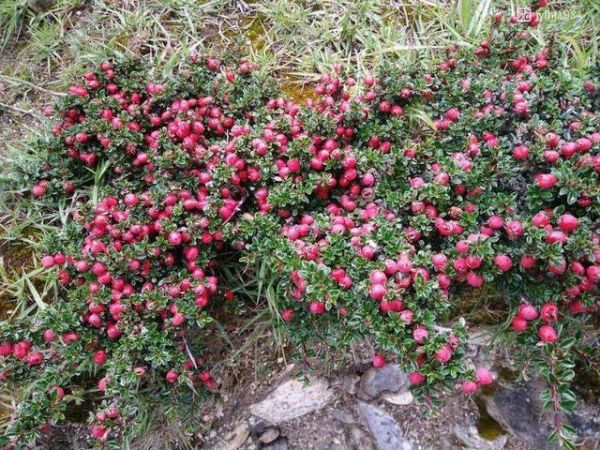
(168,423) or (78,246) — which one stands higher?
(78,246)

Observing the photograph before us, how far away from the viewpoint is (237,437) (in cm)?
287

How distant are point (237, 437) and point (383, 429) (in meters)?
0.81

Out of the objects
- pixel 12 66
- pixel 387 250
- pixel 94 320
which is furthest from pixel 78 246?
pixel 12 66

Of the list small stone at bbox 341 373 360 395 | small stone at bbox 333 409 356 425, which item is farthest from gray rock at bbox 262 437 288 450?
small stone at bbox 341 373 360 395

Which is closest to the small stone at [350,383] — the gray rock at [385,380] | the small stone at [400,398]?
the gray rock at [385,380]

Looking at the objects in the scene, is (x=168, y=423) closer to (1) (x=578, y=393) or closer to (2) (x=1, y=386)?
(2) (x=1, y=386)

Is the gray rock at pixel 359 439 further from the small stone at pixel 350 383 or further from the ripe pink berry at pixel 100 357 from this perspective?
the ripe pink berry at pixel 100 357

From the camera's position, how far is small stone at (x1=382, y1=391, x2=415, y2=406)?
270 centimetres

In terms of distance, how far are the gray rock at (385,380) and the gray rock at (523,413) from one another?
0.44 m

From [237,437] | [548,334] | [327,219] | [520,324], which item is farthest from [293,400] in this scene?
[548,334]

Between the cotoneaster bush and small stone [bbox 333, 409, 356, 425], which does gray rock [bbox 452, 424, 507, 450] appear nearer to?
the cotoneaster bush

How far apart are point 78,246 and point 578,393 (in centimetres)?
258

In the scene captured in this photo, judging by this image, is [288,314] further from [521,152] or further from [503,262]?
[521,152]

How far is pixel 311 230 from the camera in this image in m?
2.42
